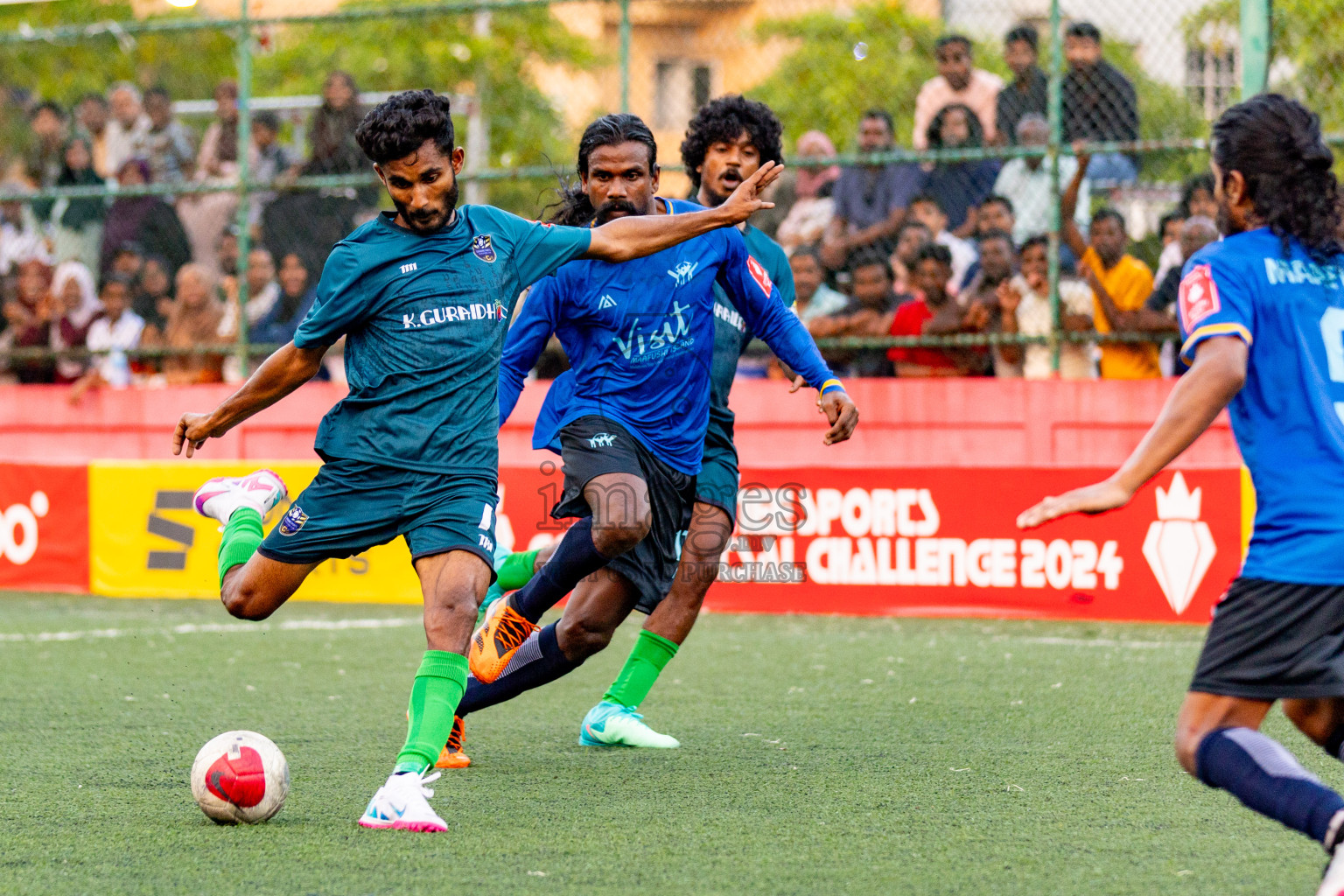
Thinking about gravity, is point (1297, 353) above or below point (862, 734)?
above

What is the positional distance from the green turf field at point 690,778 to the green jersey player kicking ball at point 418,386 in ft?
1.80

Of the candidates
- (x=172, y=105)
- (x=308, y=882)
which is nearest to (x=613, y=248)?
(x=308, y=882)

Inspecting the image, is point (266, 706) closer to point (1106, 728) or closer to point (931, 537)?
point (1106, 728)

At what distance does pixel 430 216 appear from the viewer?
4.86 meters

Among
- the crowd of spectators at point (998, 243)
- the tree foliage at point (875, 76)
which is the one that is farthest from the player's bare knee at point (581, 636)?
the tree foliage at point (875, 76)

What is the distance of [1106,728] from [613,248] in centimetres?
268

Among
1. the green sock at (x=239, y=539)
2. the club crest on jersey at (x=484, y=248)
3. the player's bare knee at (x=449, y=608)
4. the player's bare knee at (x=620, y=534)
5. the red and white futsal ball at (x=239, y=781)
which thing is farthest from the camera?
the player's bare knee at (x=620, y=534)

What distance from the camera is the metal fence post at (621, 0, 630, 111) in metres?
12.1

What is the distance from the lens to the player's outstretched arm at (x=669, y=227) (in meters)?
5.12

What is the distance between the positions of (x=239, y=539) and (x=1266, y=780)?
3278 millimetres

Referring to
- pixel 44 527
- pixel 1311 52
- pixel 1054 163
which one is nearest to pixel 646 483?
pixel 1054 163

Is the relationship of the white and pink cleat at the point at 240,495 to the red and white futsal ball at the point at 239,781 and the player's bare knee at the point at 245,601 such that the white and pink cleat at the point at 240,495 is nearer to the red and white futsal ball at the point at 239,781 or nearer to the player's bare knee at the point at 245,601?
the player's bare knee at the point at 245,601

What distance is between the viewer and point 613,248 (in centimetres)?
516

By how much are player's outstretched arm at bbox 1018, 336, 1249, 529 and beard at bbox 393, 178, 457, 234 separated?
215cm
